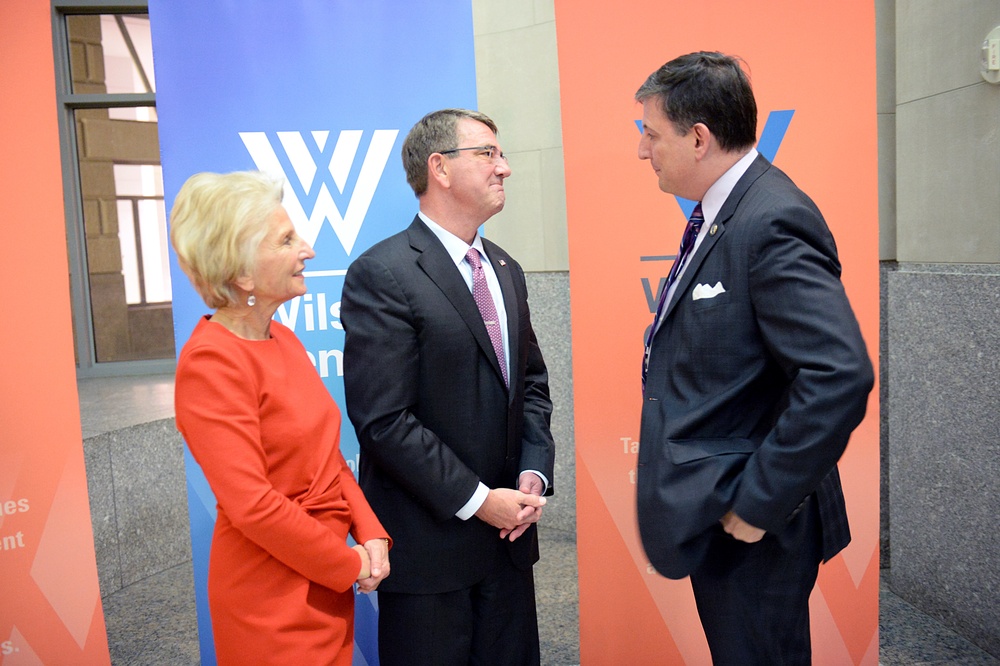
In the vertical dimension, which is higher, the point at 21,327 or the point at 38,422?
the point at 21,327

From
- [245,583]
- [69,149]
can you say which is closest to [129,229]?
[69,149]

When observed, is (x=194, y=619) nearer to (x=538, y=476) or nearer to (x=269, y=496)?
(x=538, y=476)

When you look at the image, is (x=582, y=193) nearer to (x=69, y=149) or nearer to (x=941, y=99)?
(x=941, y=99)

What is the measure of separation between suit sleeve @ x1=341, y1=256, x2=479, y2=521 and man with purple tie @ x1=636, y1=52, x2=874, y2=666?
0.48 metres

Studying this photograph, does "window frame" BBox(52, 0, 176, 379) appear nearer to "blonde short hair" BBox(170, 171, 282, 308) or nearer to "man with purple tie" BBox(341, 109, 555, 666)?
"man with purple tie" BBox(341, 109, 555, 666)

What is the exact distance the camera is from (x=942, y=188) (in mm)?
3057

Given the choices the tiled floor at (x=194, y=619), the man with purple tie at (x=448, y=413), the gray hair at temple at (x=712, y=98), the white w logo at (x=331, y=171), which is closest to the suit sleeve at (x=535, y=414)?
the man with purple tie at (x=448, y=413)

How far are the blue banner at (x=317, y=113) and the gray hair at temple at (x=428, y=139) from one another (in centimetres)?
35

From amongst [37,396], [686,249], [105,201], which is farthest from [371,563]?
[105,201]

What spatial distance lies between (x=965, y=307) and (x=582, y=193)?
5.03 ft

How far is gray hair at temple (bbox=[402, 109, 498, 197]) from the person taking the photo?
2.08m

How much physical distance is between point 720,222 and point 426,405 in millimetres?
Answer: 829

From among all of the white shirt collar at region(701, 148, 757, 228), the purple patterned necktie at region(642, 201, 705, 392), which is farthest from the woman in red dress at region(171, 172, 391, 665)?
the white shirt collar at region(701, 148, 757, 228)

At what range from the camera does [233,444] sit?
1475mm
